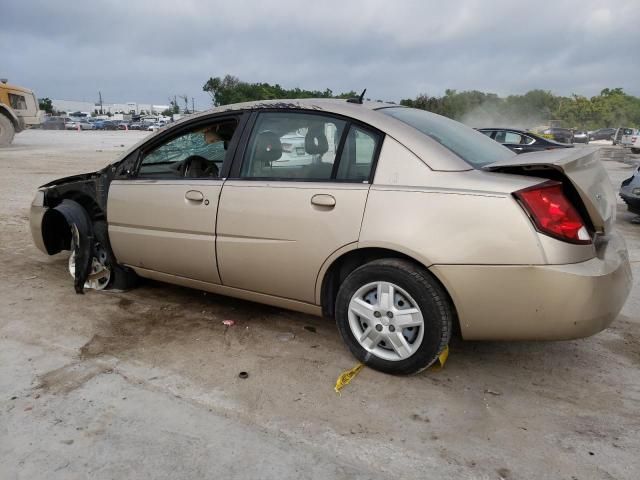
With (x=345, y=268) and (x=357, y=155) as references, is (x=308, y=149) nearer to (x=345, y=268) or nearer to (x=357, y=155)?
(x=357, y=155)

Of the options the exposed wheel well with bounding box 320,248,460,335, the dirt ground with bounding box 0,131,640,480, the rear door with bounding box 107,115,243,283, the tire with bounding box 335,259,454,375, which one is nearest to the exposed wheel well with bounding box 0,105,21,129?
the dirt ground with bounding box 0,131,640,480

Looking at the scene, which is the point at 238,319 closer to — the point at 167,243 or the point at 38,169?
the point at 167,243

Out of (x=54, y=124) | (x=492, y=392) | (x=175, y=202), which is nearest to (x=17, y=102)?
(x=175, y=202)

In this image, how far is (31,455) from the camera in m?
2.33

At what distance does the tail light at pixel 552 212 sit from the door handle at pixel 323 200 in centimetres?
99

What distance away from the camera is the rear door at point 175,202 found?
353 centimetres

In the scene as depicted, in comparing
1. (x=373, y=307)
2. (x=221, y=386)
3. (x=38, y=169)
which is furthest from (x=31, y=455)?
(x=38, y=169)

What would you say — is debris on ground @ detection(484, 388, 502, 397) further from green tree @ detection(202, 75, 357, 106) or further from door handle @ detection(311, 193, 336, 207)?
green tree @ detection(202, 75, 357, 106)

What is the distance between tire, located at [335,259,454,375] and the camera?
9.11 ft

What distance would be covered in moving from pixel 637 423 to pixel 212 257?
2628mm

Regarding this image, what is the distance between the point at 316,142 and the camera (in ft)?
10.6

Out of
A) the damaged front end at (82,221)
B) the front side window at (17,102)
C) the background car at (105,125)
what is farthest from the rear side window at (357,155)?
the background car at (105,125)

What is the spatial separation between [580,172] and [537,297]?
731mm

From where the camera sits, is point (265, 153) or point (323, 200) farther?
point (265, 153)
